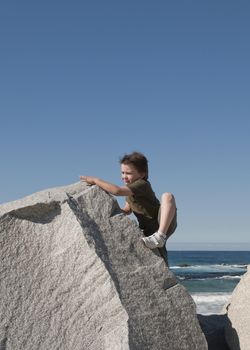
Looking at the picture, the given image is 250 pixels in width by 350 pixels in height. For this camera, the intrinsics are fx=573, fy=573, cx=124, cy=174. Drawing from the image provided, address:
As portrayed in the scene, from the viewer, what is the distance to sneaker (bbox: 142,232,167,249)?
493 centimetres

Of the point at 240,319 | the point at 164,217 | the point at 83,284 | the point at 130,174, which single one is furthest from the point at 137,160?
the point at 240,319

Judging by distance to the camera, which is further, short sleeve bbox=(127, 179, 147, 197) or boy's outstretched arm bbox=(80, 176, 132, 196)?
short sleeve bbox=(127, 179, 147, 197)

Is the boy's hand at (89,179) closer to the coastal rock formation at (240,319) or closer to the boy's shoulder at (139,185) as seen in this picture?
the boy's shoulder at (139,185)

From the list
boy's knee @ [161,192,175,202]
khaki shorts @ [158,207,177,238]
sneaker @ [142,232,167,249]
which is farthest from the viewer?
khaki shorts @ [158,207,177,238]

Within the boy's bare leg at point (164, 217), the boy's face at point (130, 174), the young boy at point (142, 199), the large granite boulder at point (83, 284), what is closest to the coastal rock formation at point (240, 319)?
the large granite boulder at point (83, 284)

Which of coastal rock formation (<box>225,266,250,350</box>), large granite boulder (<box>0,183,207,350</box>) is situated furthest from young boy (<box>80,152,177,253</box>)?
coastal rock formation (<box>225,266,250,350</box>)

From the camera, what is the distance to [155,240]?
494cm

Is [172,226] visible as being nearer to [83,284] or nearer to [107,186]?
[107,186]

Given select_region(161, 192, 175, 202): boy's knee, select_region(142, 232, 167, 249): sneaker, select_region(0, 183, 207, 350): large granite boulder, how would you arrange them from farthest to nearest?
select_region(161, 192, 175, 202): boy's knee, select_region(142, 232, 167, 249): sneaker, select_region(0, 183, 207, 350): large granite boulder

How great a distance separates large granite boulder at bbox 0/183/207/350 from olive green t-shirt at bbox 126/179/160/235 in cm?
46

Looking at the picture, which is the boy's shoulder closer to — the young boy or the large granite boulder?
the young boy

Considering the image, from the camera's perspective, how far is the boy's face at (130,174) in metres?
5.37

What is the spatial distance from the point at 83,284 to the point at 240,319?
5.43ft

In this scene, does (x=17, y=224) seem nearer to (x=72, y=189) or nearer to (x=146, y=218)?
(x=72, y=189)
